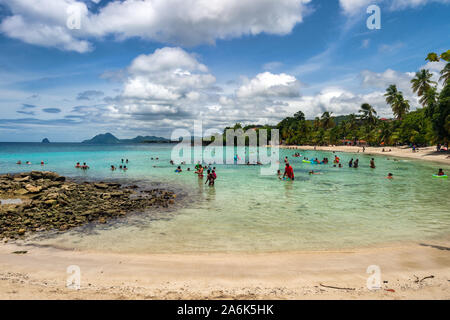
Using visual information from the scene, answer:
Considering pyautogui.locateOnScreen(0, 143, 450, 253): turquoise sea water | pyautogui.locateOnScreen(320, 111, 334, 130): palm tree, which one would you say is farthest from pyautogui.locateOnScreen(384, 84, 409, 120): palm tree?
pyautogui.locateOnScreen(0, 143, 450, 253): turquoise sea water

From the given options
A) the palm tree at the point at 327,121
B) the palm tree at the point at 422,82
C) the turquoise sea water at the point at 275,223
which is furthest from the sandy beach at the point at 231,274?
the palm tree at the point at 327,121

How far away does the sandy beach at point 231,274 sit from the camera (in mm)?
6371

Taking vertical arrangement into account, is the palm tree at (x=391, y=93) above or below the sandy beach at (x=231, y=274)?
above

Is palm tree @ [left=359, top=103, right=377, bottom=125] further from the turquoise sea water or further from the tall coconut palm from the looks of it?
the turquoise sea water

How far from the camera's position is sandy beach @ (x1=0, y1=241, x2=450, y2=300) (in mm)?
6371

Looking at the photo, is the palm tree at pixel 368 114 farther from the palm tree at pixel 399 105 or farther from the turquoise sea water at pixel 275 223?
the turquoise sea water at pixel 275 223

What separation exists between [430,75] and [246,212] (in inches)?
3645

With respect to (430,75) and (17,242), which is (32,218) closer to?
(17,242)

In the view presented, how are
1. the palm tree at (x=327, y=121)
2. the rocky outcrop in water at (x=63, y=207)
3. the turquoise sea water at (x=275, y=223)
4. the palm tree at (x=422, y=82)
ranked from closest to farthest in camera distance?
the turquoise sea water at (x=275, y=223) < the rocky outcrop in water at (x=63, y=207) < the palm tree at (x=422, y=82) < the palm tree at (x=327, y=121)

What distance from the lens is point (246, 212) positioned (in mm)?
16812

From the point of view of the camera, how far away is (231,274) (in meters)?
7.91

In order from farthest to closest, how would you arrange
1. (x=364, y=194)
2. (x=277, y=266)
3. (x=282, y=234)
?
(x=364, y=194) < (x=282, y=234) < (x=277, y=266)
